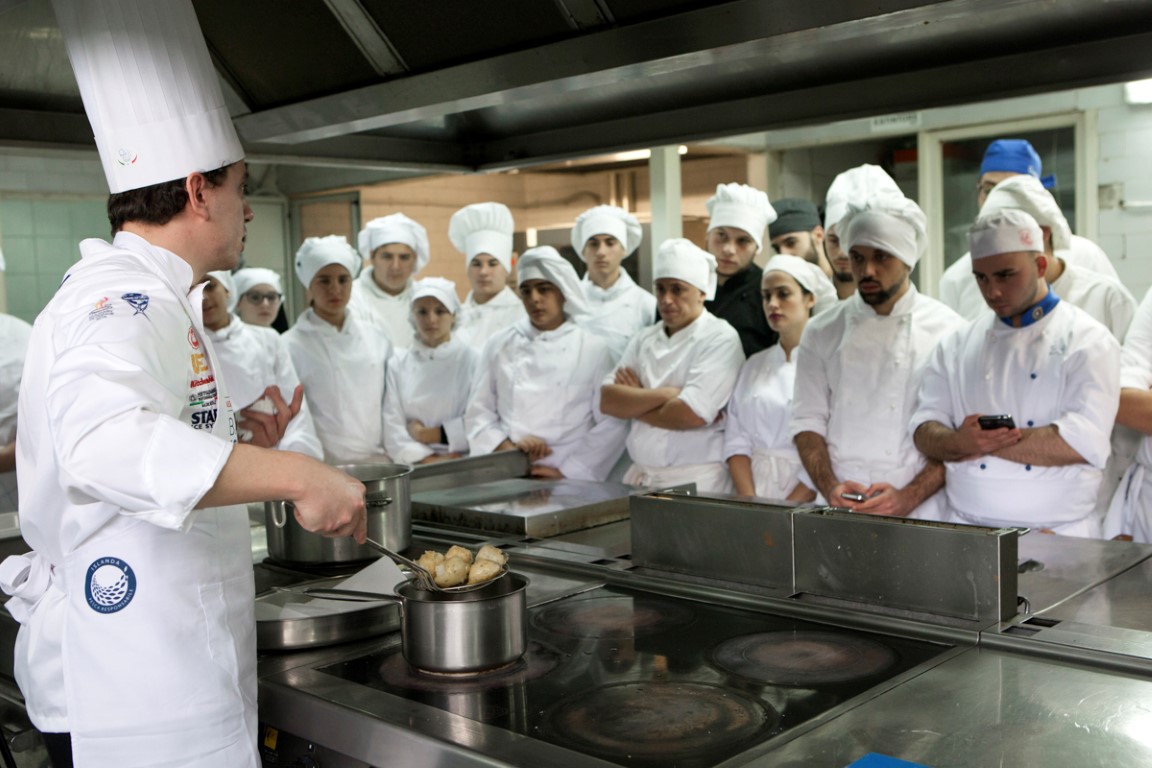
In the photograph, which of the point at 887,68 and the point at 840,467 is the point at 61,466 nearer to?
the point at 887,68

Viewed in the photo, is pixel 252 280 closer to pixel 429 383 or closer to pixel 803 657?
pixel 429 383

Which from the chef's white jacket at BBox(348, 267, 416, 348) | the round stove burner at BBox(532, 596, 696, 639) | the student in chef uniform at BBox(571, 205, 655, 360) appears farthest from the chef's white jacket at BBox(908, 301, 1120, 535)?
the chef's white jacket at BBox(348, 267, 416, 348)

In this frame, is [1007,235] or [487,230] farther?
[487,230]

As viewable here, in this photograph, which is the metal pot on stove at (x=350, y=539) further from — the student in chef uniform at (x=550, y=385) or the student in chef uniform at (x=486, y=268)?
the student in chef uniform at (x=486, y=268)

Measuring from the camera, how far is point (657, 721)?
3.65 feet

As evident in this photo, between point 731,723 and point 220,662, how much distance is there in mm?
563

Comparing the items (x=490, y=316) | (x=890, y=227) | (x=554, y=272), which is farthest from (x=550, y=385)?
(x=490, y=316)

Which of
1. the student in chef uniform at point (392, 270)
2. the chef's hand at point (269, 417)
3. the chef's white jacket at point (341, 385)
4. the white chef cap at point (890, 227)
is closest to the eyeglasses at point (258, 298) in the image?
the student in chef uniform at point (392, 270)

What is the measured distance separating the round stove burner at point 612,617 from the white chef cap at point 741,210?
2.23 meters

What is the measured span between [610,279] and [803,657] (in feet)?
9.74

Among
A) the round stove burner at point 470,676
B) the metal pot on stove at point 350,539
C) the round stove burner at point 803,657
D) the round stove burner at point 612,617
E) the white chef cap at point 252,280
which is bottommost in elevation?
the round stove burner at point 470,676

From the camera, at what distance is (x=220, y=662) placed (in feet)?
3.84

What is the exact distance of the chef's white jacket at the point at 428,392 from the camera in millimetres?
3846

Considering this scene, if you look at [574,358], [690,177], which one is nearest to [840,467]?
[574,358]
